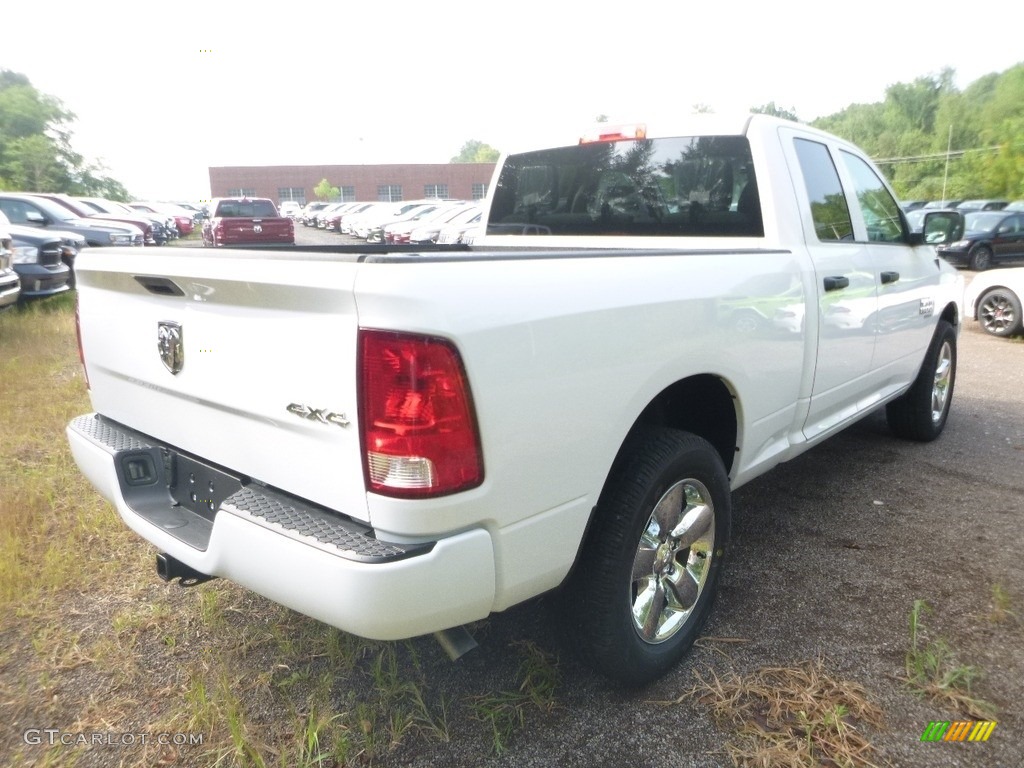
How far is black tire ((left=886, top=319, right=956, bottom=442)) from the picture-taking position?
507cm

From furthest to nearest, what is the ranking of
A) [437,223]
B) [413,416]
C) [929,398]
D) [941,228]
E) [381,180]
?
[381,180], [437,223], [929,398], [941,228], [413,416]

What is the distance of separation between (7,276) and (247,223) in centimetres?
1481

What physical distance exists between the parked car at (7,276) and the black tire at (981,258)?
19633 millimetres

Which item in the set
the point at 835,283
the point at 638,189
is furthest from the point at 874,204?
the point at 638,189

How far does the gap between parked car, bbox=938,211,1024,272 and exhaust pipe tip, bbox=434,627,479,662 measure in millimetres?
19539

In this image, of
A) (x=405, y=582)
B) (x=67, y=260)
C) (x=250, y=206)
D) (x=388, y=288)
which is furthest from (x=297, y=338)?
(x=250, y=206)

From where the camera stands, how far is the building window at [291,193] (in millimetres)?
76625

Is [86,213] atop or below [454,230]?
atop

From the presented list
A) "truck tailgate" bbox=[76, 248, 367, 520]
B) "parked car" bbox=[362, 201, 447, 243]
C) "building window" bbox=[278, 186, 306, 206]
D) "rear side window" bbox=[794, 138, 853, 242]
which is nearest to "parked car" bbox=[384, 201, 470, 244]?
"parked car" bbox=[362, 201, 447, 243]

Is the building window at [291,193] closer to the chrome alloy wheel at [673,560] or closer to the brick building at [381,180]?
the brick building at [381,180]

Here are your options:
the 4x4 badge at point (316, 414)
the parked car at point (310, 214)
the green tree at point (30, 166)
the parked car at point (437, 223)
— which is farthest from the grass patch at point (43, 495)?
the green tree at point (30, 166)

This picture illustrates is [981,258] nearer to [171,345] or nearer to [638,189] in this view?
[638,189]

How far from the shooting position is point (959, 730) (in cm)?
240

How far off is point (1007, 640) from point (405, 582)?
2465 millimetres
